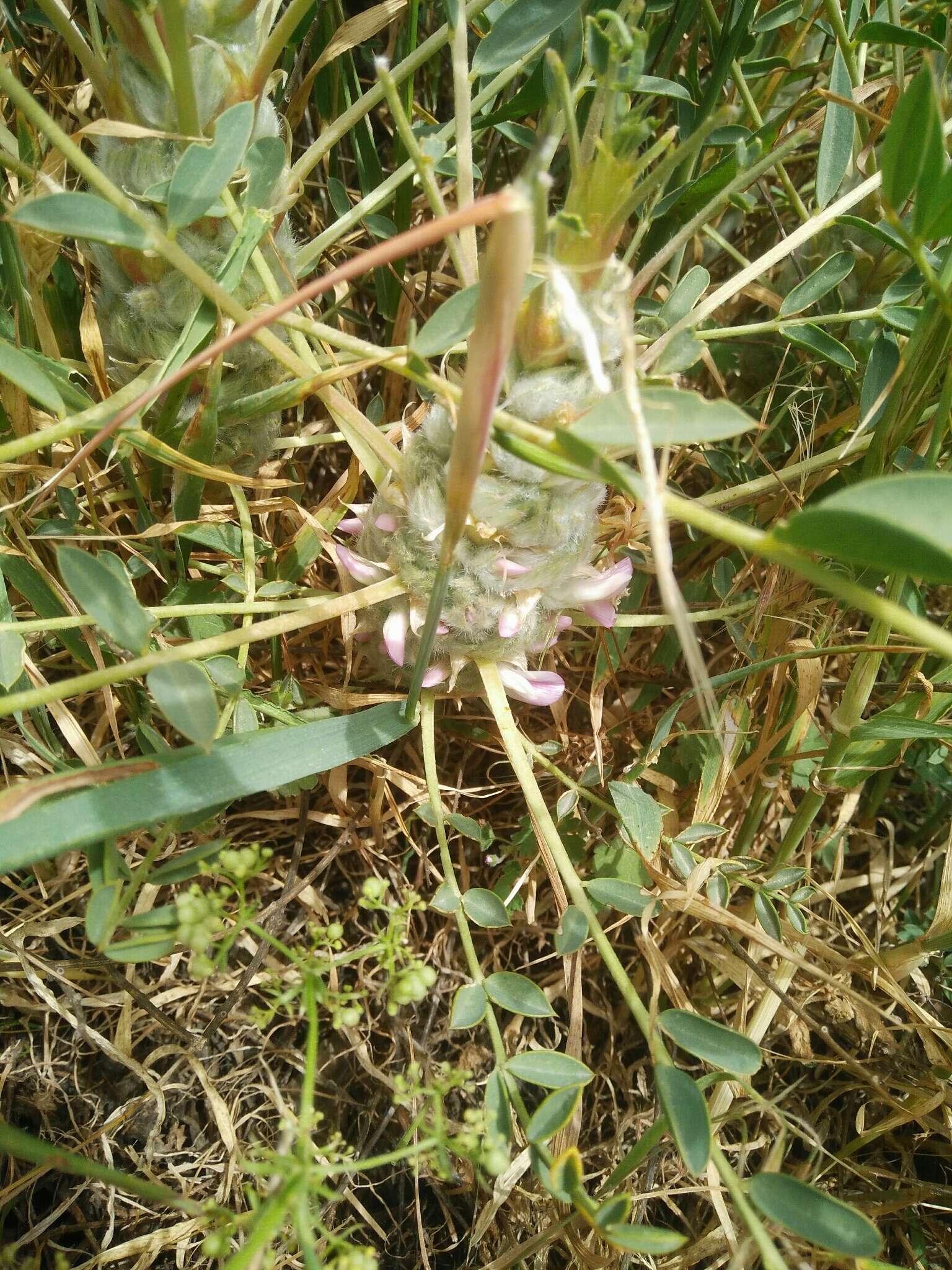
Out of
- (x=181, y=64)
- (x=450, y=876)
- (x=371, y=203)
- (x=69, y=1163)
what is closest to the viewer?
(x=69, y=1163)

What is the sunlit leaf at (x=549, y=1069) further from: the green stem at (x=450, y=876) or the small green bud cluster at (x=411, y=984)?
the small green bud cluster at (x=411, y=984)

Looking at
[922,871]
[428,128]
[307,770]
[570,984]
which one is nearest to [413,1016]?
[570,984]

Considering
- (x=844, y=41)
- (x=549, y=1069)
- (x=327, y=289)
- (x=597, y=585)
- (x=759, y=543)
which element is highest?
(x=844, y=41)

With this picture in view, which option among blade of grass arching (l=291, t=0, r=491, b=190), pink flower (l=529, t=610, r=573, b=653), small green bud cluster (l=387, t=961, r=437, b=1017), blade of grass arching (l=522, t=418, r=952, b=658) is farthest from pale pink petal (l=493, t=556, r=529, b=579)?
blade of grass arching (l=291, t=0, r=491, b=190)

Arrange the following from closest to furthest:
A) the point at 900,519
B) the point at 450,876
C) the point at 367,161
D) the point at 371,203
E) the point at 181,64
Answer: the point at 900,519 → the point at 181,64 → the point at 450,876 → the point at 371,203 → the point at 367,161

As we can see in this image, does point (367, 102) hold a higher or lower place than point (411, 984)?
higher

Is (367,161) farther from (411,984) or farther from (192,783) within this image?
(411,984)

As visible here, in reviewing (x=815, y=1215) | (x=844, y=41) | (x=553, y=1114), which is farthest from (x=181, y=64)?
(x=815, y=1215)
